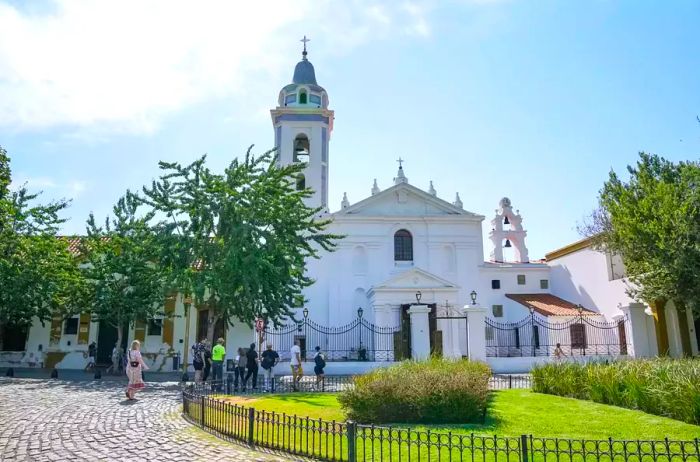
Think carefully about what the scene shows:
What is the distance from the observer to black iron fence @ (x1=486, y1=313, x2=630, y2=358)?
83.8ft

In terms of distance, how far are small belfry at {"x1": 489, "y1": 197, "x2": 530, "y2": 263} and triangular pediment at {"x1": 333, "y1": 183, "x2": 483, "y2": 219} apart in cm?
318

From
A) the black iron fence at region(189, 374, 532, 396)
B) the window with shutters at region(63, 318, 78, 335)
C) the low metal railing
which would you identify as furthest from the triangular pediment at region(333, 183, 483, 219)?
the low metal railing

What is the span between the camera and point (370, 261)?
30.9m

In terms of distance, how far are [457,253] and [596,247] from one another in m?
7.70

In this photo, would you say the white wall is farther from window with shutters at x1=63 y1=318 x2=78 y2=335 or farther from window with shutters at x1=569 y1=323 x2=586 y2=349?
window with shutters at x1=63 y1=318 x2=78 y2=335

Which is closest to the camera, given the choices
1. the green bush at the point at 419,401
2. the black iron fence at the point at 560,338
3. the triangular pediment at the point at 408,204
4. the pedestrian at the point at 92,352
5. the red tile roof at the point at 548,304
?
the green bush at the point at 419,401

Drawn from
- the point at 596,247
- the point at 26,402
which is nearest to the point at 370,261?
the point at 596,247

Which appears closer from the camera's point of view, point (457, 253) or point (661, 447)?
point (661, 447)

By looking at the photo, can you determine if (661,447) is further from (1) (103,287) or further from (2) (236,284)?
(1) (103,287)

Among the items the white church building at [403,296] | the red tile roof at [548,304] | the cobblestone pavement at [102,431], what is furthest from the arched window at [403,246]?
the cobblestone pavement at [102,431]

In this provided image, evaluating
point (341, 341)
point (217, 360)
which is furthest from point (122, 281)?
point (341, 341)

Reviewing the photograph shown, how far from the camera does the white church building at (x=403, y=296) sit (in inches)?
979

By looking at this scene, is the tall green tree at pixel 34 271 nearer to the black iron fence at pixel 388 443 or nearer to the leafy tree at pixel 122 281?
the leafy tree at pixel 122 281

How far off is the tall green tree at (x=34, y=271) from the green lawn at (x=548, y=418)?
13.7 metres
